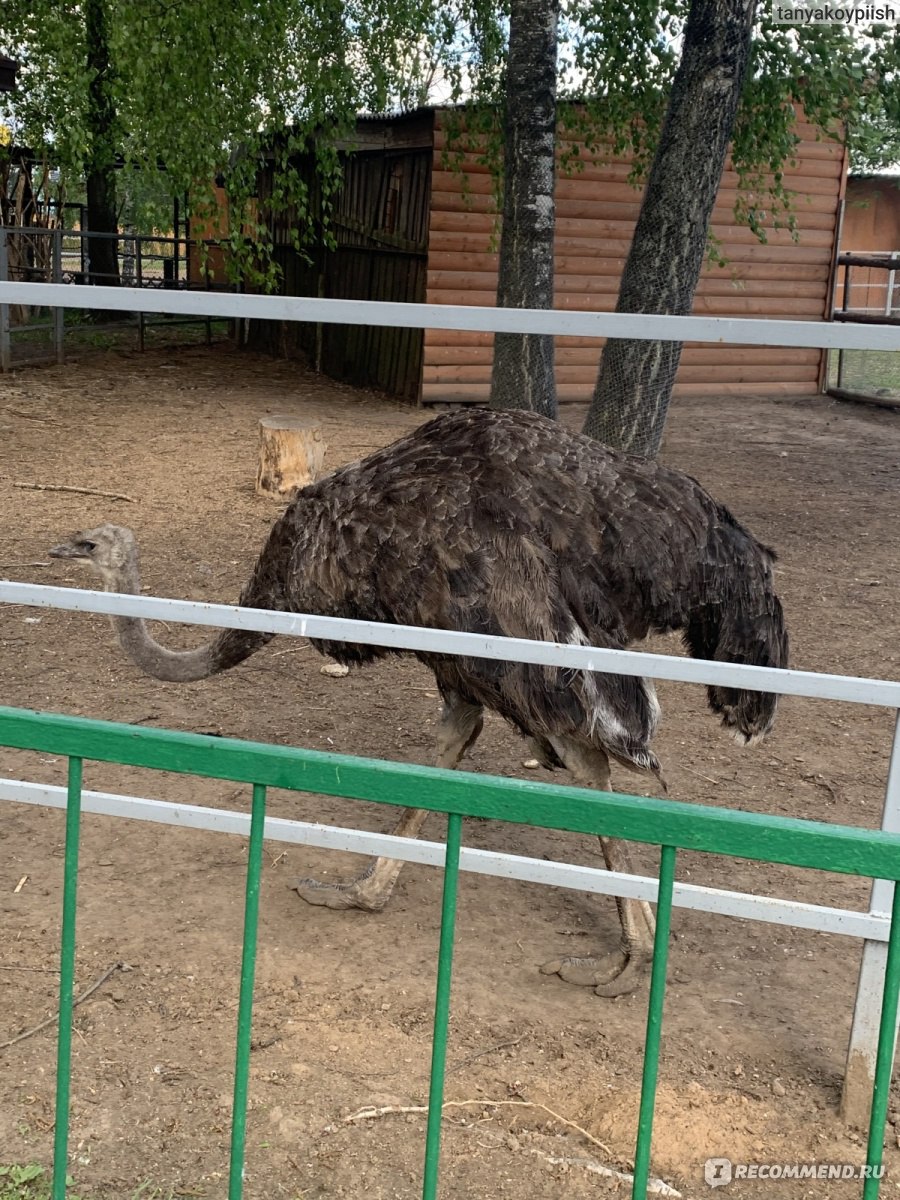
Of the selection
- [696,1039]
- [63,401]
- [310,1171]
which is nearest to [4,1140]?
[310,1171]

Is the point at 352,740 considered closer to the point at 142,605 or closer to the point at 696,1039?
the point at 696,1039

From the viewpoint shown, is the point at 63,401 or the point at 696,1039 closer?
the point at 696,1039

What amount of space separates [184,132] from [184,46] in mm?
503

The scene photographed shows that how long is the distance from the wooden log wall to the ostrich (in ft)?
25.4

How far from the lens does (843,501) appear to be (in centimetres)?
859

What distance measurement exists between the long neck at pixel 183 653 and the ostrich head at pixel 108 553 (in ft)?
0.81

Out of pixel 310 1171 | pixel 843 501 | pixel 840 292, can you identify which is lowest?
pixel 310 1171

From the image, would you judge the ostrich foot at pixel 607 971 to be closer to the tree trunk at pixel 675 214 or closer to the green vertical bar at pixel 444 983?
the green vertical bar at pixel 444 983

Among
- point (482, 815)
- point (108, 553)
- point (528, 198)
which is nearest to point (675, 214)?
point (528, 198)

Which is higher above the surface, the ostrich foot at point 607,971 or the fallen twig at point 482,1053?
the ostrich foot at point 607,971

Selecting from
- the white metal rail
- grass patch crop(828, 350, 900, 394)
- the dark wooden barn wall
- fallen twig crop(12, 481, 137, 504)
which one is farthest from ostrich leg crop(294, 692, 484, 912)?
grass patch crop(828, 350, 900, 394)

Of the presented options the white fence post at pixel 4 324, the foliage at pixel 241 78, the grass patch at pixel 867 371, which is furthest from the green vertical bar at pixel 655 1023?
the grass patch at pixel 867 371

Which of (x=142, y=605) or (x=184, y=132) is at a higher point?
(x=184, y=132)

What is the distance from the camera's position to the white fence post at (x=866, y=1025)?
267 centimetres
